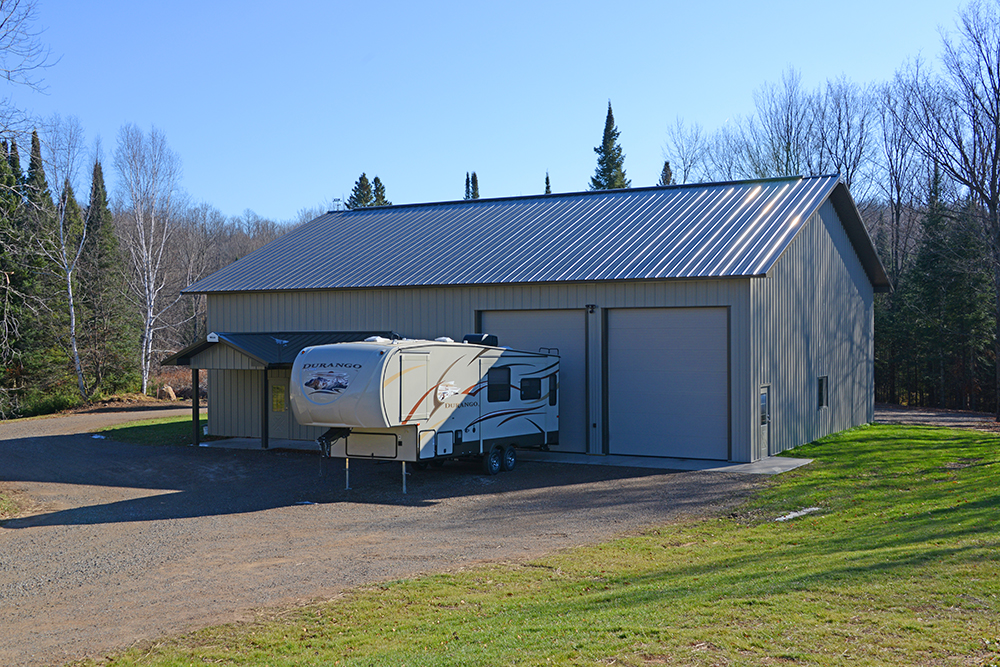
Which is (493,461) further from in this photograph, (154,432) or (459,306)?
(154,432)

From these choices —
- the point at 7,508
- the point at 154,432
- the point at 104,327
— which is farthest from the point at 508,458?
the point at 104,327

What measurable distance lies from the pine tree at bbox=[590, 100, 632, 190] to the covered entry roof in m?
42.2

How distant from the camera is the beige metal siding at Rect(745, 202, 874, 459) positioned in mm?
20812

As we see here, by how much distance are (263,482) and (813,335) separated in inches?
593

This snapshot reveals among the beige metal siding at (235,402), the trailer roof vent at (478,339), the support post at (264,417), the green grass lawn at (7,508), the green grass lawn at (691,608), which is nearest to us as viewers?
the green grass lawn at (691,608)

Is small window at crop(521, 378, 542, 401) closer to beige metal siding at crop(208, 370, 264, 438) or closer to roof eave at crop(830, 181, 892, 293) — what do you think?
beige metal siding at crop(208, 370, 264, 438)

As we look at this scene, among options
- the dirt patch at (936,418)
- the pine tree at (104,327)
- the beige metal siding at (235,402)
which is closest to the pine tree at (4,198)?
the beige metal siding at (235,402)

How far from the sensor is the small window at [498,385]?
61.8 ft

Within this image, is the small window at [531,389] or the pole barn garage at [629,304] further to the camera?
the pole barn garage at [629,304]

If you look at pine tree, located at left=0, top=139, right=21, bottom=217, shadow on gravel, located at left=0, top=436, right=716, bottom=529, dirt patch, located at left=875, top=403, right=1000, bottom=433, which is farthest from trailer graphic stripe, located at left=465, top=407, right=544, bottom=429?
dirt patch, located at left=875, top=403, right=1000, bottom=433

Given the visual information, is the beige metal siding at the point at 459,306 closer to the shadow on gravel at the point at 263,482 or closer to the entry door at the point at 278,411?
the entry door at the point at 278,411

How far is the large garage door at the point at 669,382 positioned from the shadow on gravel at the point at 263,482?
1819 millimetres

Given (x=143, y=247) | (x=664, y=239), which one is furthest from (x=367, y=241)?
(x=143, y=247)

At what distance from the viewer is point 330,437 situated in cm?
1675
